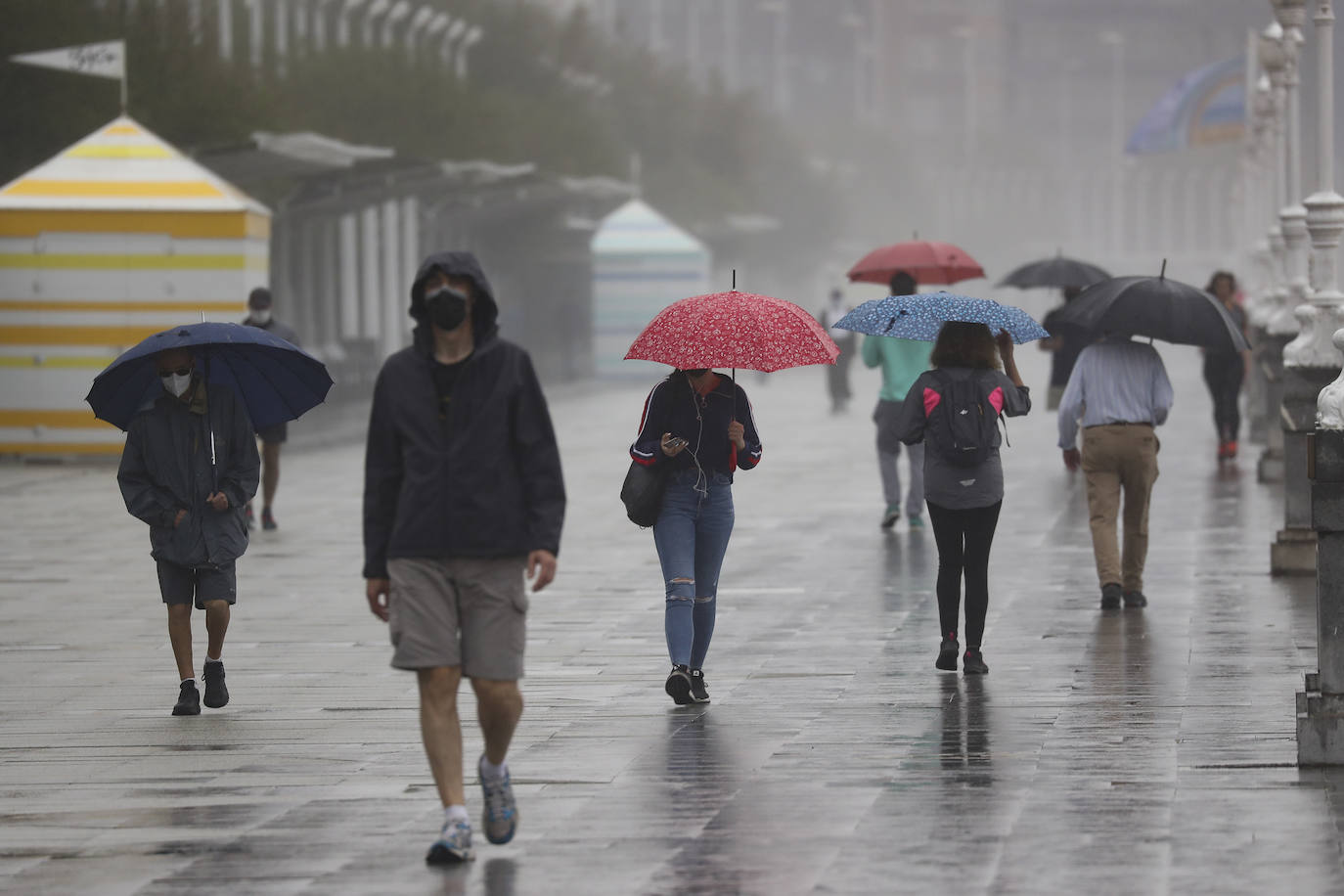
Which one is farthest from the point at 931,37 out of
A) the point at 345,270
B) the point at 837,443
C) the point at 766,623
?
the point at 766,623

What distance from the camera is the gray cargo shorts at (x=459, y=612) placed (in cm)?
684

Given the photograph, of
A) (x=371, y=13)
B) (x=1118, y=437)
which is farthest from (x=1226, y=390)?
(x=371, y=13)

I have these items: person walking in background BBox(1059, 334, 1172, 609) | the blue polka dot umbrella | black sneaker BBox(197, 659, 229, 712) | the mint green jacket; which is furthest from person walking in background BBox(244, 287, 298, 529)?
black sneaker BBox(197, 659, 229, 712)

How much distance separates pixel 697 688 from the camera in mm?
9828

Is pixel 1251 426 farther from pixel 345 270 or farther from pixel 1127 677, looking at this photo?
pixel 345 270

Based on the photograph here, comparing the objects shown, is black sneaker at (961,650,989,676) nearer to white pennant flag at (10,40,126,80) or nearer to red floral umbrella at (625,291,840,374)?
red floral umbrella at (625,291,840,374)

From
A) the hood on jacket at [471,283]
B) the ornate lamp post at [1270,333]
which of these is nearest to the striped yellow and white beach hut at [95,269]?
the ornate lamp post at [1270,333]

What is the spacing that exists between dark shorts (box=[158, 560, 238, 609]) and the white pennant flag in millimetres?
16842

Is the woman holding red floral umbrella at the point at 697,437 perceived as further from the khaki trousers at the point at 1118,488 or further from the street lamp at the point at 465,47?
the street lamp at the point at 465,47

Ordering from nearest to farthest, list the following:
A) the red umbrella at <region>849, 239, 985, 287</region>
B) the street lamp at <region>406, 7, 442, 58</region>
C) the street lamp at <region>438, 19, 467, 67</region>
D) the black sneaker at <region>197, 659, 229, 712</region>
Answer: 1. the black sneaker at <region>197, 659, 229, 712</region>
2. the red umbrella at <region>849, 239, 985, 287</region>
3. the street lamp at <region>406, 7, 442, 58</region>
4. the street lamp at <region>438, 19, 467, 67</region>

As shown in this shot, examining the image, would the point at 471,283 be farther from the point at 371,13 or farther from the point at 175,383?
the point at 371,13

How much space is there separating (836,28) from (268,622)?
480ft

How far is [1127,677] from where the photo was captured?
10219mm

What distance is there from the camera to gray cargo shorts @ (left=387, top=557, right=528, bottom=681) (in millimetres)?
6836
